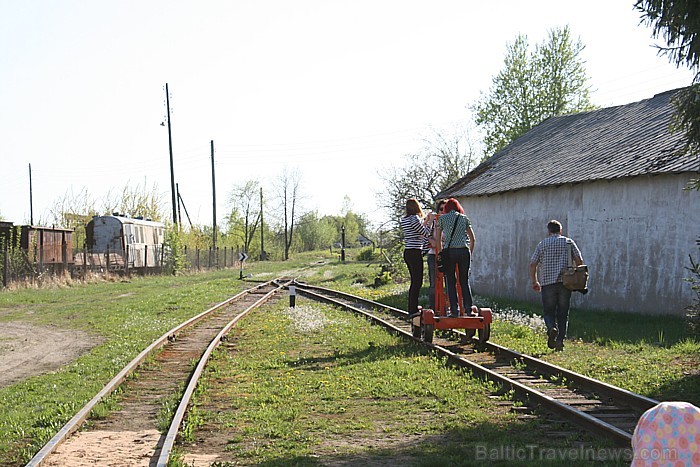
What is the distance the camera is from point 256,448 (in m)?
6.78

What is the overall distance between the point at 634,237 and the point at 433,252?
771 cm

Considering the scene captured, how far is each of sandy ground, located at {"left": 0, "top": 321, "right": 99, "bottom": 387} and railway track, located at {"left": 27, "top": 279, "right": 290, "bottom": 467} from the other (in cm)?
159

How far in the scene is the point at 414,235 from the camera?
12711 millimetres

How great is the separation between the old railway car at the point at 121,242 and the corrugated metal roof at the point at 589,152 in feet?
67.5

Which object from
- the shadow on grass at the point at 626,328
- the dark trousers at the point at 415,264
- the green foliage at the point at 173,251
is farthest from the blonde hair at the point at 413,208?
the green foliage at the point at 173,251

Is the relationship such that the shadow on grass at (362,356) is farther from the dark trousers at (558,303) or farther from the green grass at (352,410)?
the dark trousers at (558,303)

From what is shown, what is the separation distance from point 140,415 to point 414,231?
18.9ft

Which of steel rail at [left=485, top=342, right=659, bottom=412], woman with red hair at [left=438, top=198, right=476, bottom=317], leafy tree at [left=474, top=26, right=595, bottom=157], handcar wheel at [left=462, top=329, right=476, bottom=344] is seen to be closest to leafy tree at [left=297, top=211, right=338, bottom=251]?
A: leafy tree at [left=474, top=26, right=595, bottom=157]

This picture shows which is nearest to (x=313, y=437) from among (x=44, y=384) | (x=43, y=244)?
(x=44, y=384)

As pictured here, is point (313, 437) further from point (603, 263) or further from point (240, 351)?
point (603, 263)

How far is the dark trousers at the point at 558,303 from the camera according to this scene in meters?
11.5

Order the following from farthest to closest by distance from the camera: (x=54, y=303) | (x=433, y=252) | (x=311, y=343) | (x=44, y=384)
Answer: (x=54, y=303) → (x=311, y=343) → (x=433, y=252) → (x=44, y=384)

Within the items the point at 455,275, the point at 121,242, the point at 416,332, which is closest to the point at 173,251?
the point at 121,242

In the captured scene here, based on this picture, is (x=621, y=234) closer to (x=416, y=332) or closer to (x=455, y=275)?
(x=416, y=332)
